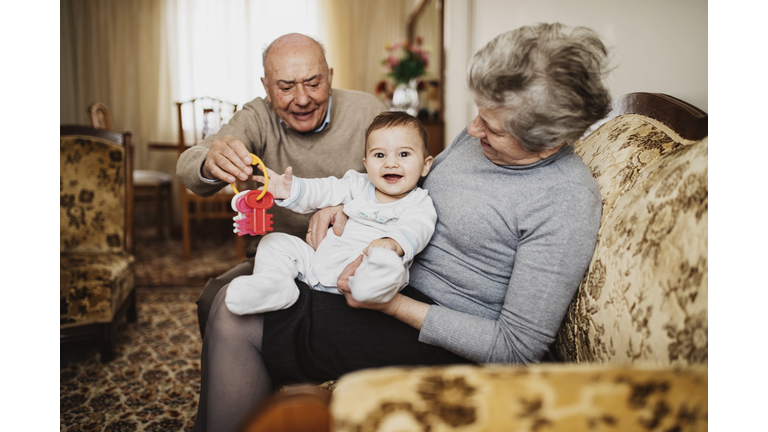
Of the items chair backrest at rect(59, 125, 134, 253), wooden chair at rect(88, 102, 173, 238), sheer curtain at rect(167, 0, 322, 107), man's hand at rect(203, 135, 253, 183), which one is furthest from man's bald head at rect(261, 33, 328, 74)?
sheer curtain at rect(167, 0, 322, 107)

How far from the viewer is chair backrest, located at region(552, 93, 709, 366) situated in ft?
2.06

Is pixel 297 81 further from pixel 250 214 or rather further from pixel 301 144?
pixel 250 214

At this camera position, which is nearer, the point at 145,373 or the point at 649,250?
the point at 649,250

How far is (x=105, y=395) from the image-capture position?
1.72 metres

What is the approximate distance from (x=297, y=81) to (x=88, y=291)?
4.30 ft

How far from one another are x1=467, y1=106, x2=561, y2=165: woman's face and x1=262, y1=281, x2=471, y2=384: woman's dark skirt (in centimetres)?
45

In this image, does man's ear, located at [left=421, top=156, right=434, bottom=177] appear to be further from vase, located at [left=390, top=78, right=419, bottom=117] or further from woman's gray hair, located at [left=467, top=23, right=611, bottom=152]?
vase, located at [left=390, top=78, right=419, bottom=117]

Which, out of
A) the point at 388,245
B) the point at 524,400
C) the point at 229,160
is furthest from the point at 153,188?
the point at 524,400

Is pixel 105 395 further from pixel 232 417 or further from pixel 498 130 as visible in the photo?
pixel 498 130

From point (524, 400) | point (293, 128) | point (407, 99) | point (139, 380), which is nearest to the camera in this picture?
point (524, 400)

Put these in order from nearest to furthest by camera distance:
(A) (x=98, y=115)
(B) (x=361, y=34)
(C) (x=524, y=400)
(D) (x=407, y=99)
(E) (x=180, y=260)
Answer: (C) (x=524, y=400)
(A) (x=98, y=115)
(E) (x=180, y=260)
(D) (x=407, y=99)
(B) (x=361, y=34)

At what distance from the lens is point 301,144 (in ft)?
5.35

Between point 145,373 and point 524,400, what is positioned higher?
point 524,400

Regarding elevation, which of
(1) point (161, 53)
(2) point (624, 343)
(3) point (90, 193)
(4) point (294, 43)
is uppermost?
(1) point (161, 53)
